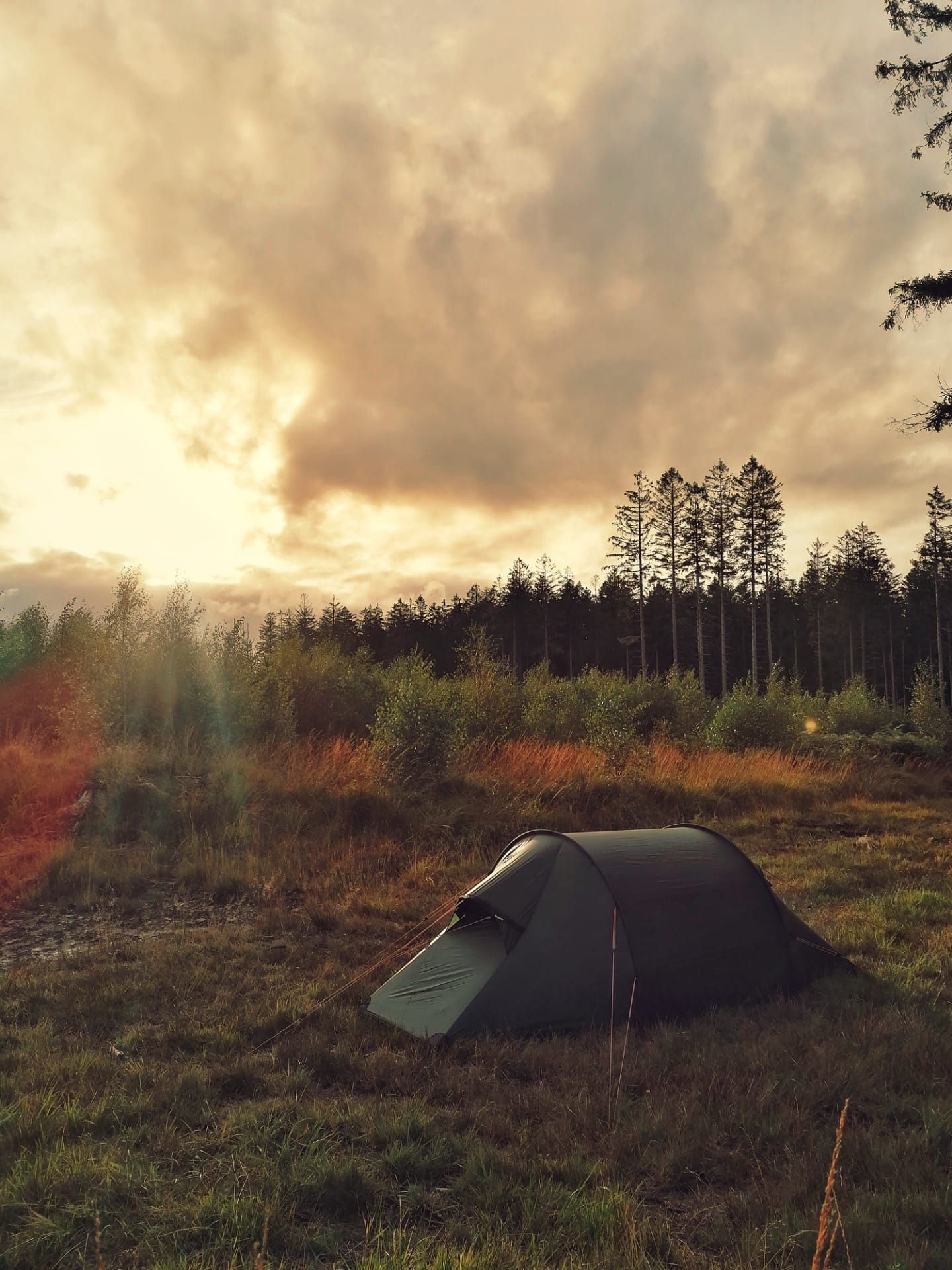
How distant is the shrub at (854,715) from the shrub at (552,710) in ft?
37.0

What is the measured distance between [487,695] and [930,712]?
63.1 feet

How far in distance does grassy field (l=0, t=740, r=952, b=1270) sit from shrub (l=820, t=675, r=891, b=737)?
82.4 ft

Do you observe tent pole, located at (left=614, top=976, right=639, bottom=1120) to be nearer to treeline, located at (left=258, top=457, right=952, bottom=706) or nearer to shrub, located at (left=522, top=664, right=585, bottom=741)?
shrub, located at (left=522, top=664, right=585, bottom=741)

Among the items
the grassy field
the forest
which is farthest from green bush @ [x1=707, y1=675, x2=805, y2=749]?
the grassy field

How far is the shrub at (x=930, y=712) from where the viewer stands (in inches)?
1191

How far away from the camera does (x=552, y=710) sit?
26.4m

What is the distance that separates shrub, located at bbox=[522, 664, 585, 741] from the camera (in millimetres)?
24234

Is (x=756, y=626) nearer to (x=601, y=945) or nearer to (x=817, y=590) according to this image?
(x=817, y=590)

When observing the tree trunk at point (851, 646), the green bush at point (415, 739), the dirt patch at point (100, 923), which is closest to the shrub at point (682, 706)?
the green bush at point (415, 739)

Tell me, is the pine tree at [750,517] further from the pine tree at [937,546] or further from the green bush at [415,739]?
the green bush at [415,739]

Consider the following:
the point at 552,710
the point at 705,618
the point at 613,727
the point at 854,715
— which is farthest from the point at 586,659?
the point at 613,727

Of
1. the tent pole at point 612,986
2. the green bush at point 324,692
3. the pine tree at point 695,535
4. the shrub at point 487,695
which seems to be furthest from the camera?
the pine tree at point 695,535

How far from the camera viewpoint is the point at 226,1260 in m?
3.33

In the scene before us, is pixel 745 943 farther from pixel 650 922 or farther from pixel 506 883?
pixel 506 883
